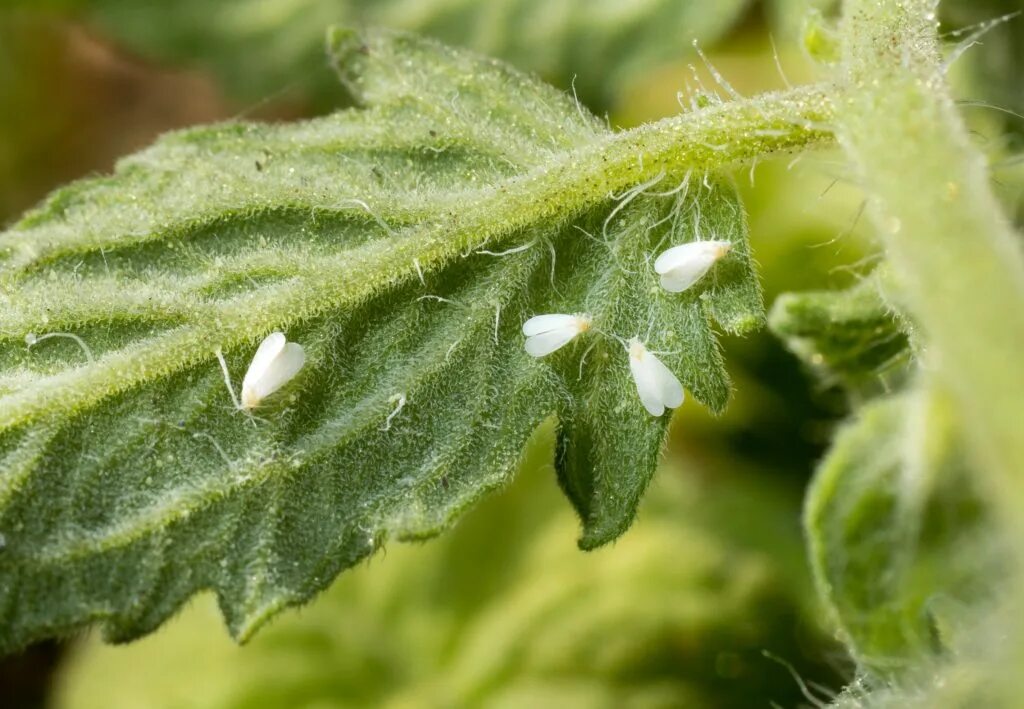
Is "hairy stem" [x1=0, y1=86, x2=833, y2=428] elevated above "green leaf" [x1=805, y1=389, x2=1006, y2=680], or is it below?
above

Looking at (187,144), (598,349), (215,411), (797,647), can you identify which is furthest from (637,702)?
(187,144)

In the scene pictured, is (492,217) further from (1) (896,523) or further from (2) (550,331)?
(1) (896,523)

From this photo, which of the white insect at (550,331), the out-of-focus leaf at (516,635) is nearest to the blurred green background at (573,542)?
the out-of-focus leaf at (516,635)

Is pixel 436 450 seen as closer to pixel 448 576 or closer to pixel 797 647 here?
pixel 448 576

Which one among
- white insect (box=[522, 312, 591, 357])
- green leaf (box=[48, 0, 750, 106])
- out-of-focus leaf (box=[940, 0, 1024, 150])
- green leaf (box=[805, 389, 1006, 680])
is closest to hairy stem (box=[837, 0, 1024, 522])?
white insect (box=[522, 312, 591, 357])

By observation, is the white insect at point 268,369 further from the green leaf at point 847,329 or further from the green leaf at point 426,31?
the green leaf at point 426,31

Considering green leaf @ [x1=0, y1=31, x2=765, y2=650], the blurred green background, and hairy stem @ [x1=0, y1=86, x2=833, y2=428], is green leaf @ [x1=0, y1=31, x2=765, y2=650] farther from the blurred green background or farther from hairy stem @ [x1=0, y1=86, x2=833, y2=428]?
the blurred green background
